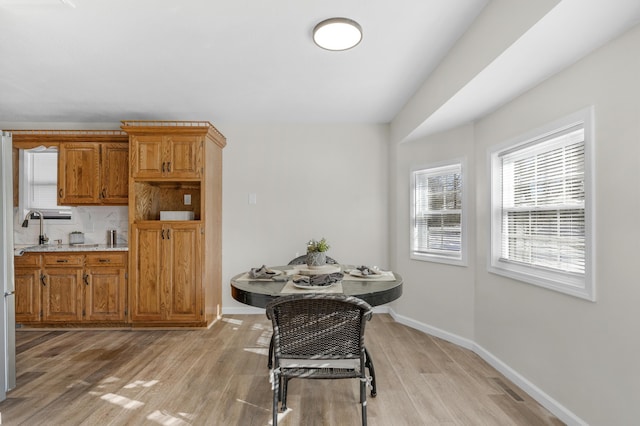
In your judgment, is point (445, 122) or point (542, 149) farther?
point (445, 122)

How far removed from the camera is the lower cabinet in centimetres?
372

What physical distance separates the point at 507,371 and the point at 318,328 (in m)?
1.83

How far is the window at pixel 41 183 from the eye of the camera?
415cm

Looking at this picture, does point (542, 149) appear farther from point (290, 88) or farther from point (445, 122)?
point (290, 88)

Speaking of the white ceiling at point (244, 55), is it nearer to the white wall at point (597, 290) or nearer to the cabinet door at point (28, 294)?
the white wall at point (597, 290)

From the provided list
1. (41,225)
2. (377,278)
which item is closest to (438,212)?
(377,278)

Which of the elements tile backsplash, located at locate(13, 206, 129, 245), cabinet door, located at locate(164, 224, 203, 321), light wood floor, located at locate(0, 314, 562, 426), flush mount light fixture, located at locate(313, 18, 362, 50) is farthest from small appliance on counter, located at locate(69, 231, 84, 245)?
flush mount light fixture, located at locate(313, 18, 362, 50)

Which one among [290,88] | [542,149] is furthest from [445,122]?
[290,88]

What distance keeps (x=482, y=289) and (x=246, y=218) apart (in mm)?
2937

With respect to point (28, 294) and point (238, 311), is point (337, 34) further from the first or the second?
point (28, 294)

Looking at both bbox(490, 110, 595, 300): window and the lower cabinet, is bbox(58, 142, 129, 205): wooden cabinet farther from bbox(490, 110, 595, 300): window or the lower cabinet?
bbox(490, 110, 595, 300): window

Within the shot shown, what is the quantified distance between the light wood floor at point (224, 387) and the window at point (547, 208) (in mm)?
932

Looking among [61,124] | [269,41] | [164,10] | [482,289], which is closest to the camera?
[164,10]

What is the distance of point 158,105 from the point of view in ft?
12.2
